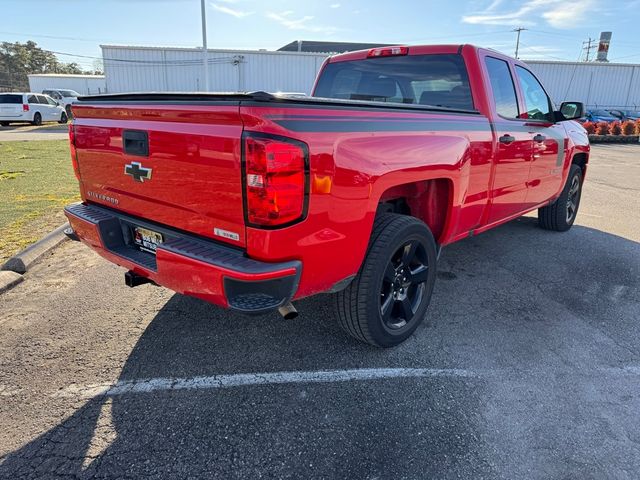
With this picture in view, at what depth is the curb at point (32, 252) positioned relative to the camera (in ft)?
13.6

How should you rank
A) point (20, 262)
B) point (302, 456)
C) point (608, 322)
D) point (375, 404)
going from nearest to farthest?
1. point (302, 456)
2. point (375, 404)
3. point (608, 322)
4. point (20, 262)

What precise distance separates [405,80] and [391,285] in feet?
6.61

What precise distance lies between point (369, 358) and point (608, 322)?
6.71ft

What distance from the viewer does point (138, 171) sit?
8.62 feet

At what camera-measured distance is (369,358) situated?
300 centimetres

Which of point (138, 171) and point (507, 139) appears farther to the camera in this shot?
point (507, 139)

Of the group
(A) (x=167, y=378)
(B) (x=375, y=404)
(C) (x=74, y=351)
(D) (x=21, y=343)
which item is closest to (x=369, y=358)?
(B) (x=375, y=404)

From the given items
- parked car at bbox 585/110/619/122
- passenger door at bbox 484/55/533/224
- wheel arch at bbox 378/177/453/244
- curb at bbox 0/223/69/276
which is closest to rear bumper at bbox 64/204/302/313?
wheel arch at bbox 378/177/453/244

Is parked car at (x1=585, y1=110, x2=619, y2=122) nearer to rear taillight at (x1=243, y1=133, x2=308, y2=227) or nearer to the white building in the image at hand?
the white building

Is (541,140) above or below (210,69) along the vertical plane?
below

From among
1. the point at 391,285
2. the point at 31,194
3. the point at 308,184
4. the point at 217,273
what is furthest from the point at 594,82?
the point at 217,273

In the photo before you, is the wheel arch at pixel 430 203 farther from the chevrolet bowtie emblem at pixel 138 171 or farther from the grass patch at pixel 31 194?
the grass patch at pixel 31 194

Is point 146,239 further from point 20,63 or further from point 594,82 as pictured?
point 20,63

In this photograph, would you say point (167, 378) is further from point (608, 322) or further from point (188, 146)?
point (608, 322)
